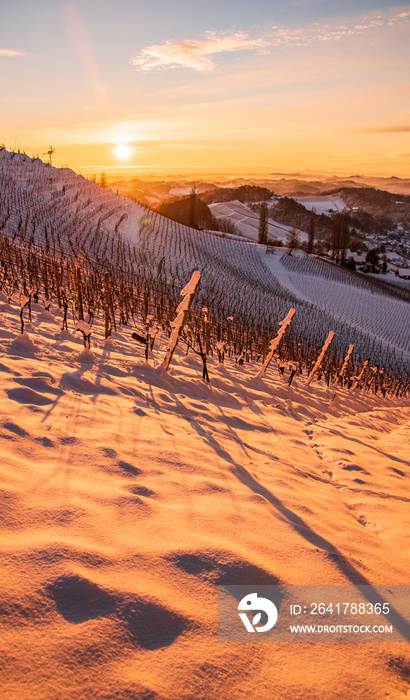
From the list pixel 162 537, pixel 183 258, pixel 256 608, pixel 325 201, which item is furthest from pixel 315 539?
pixel 325 201

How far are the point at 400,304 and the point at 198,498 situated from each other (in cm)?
4337

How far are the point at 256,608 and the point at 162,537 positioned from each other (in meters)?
0.57

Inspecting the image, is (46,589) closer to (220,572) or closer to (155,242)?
(220,572)

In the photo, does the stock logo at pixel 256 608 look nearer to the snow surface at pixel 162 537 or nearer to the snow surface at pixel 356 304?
the snow surface at pixel 162 537

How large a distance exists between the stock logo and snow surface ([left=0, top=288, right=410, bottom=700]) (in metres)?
0.08

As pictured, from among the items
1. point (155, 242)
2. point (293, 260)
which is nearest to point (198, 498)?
point (155, 242)

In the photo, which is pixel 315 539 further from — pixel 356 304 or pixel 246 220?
pixel 246 220

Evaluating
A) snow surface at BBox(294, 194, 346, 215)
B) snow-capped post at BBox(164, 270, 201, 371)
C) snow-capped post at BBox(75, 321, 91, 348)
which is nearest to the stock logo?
snow-capped post at BBox(164, 270, 201, 371)

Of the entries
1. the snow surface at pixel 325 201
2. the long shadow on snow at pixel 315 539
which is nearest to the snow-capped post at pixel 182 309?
the long shadow on snow at pixel 315 539

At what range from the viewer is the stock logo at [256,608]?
66.7 inches

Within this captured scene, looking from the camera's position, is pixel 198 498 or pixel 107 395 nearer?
pixel 198 498

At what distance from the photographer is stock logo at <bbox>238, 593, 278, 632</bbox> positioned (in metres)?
1.70

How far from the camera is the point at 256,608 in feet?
5.85

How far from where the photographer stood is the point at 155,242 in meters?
34.2
